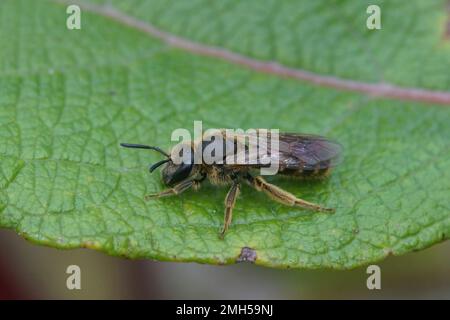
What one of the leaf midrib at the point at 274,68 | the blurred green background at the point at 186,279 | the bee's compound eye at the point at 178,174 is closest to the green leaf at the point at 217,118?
the leaf midrib at the point at 274,68

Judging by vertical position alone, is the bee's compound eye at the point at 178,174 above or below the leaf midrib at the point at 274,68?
below

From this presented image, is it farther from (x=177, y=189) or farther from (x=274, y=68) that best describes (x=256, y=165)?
(x=274, y=68)

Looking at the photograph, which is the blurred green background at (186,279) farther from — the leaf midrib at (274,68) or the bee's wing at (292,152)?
the bee's wing at (292,152)

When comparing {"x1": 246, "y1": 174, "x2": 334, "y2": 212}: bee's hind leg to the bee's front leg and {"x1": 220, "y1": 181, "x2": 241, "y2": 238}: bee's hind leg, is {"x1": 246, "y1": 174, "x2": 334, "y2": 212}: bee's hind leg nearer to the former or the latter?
{"x1": 220, "y1": 181, "x2": 241, "y2": 238}: bee's hind leg

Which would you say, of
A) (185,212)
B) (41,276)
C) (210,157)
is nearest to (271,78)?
(210,157)

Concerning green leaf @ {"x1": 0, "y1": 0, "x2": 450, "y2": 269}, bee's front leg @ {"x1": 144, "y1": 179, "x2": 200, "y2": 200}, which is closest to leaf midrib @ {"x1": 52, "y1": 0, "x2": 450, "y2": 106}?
green leaf @ {"x1": 0, "y1": 0, "x2": 450, "y2": 269}
